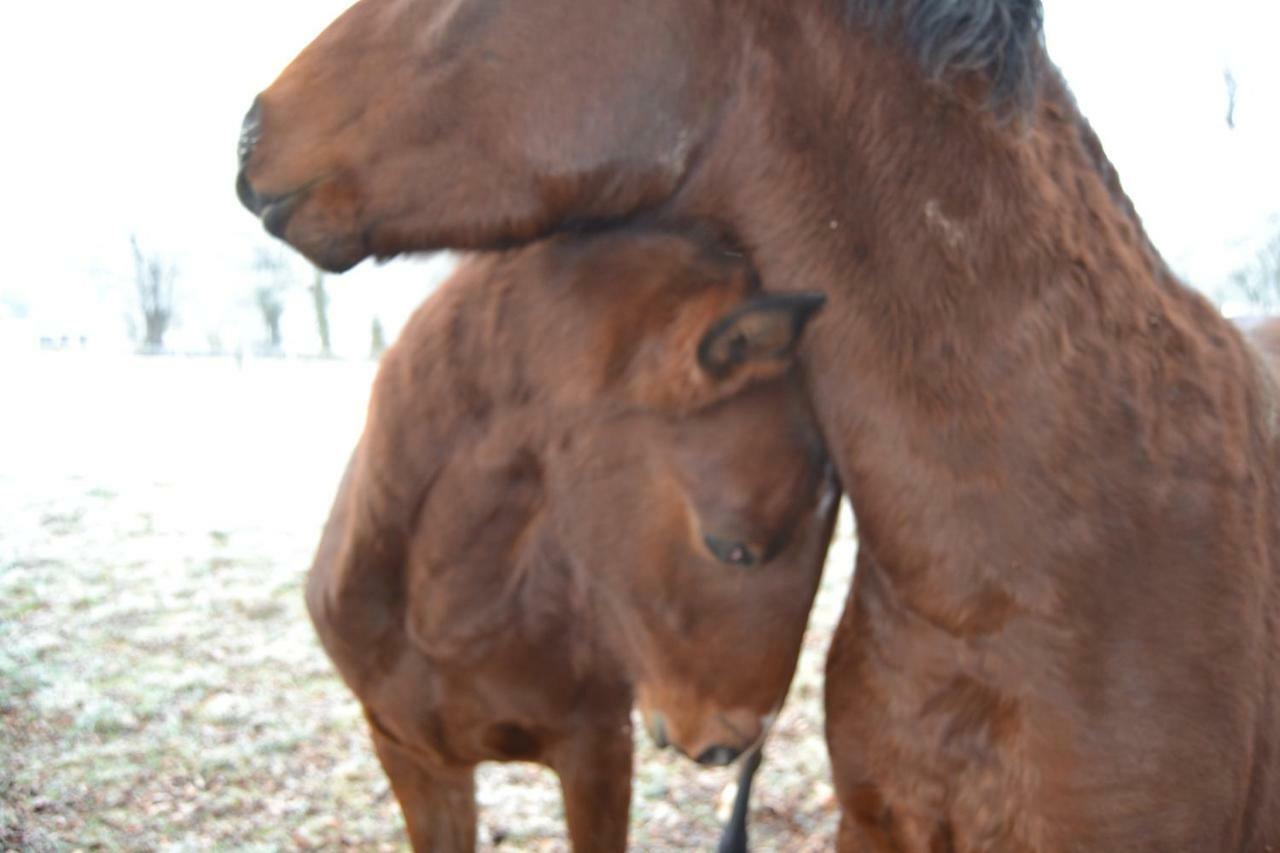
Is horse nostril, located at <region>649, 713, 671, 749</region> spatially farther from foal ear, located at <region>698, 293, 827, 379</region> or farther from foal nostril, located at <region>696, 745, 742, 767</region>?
foal ear, located at <region>698, 293, 827, 379</region>

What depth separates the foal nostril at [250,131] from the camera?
4.79ft

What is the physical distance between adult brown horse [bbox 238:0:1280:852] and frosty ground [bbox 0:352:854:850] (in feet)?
8.83

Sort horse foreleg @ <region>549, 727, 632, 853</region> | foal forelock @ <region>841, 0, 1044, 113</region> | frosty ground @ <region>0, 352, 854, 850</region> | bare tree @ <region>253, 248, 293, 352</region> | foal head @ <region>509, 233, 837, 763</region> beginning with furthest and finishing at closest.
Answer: bare tree @ <region>253, 248, 293, 352</region>, frosty ground @ <region>0, 352, 854, 850</region>, horse foreleg @ <region>549, 727, 632, 853</region>, foal head @ <region>509, 233, 837, 763</region>, foal forelock @ <region>841, 0, 1044, 113</region>

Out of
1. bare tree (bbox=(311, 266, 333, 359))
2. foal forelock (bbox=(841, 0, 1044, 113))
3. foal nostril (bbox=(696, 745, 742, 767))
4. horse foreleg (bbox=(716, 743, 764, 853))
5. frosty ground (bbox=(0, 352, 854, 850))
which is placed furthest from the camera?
bare tree (bbox=(311, 266, 333, 359))

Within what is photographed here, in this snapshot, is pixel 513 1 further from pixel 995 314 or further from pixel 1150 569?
pixel 1150 569

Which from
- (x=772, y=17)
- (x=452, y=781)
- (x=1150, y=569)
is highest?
(x=772, y=17)

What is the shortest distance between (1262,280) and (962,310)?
10.2 metres

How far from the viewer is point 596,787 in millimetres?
2424

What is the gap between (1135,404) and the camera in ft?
4.46

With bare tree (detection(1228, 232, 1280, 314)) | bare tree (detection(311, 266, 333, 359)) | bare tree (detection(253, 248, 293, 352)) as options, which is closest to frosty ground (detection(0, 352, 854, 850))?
bare tree (detection(1228, 232, 1280, 314))

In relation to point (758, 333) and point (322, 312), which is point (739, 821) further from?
point (322, 312)

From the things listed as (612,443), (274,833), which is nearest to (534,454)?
(612,443)

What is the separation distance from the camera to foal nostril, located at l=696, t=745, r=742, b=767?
1.94 meters

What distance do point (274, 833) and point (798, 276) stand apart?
3.13 meters
